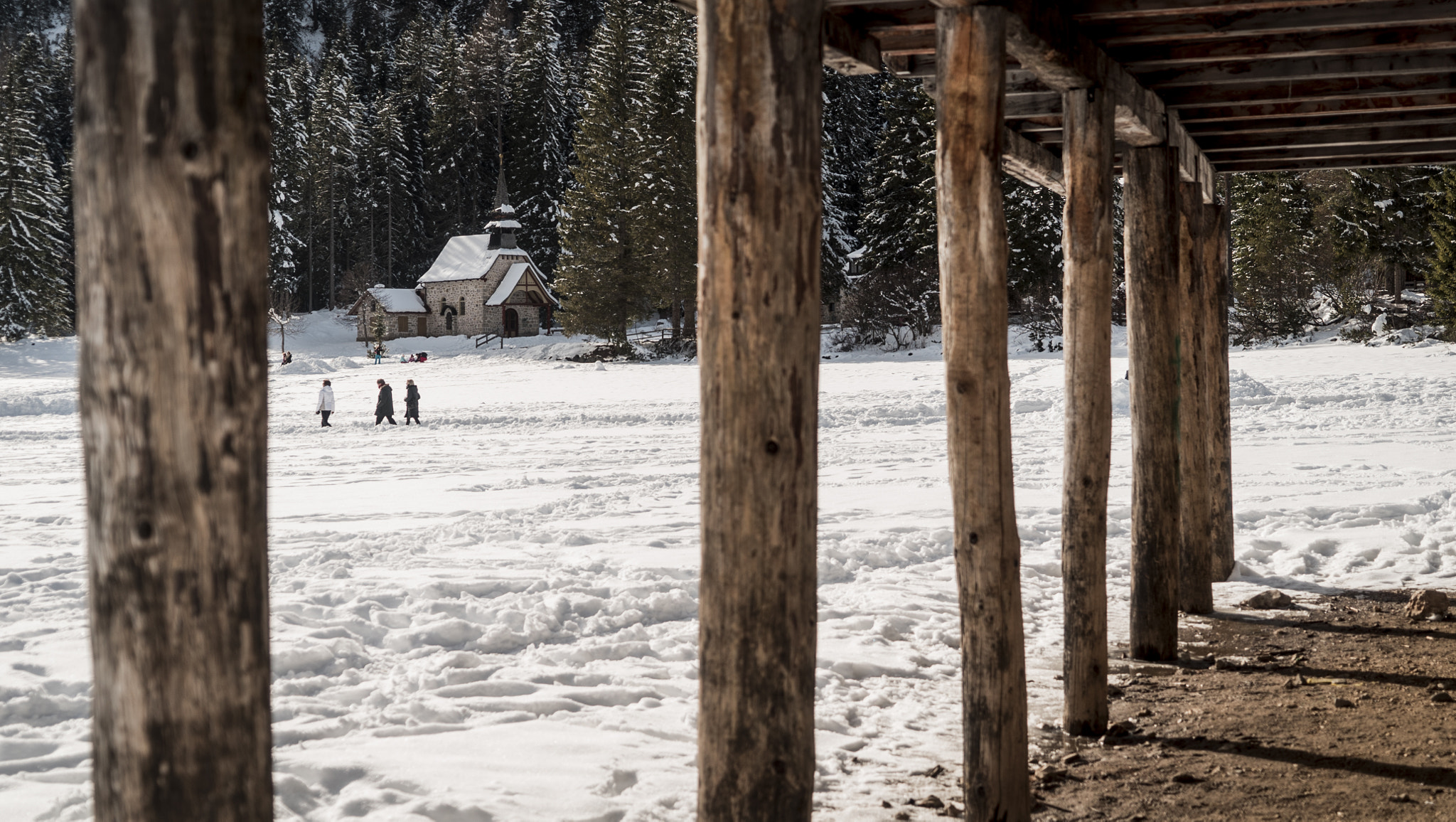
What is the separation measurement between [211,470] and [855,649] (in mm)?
5793

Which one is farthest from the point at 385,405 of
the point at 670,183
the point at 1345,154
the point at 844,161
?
the point at 844,161

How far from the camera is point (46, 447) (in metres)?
22.1

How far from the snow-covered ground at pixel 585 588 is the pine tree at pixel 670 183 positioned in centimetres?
2586

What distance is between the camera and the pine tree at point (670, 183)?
47.9 m

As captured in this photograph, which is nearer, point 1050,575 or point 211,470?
point 211,470

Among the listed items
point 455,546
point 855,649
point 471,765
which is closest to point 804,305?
point 471,765

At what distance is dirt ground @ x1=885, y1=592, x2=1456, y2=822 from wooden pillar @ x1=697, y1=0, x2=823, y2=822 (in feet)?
6.27

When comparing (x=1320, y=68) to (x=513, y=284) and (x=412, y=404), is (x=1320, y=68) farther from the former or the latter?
(x=513, y=284)

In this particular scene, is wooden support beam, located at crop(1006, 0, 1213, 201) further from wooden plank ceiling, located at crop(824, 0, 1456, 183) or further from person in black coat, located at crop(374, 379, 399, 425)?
person in black coat, located at crop(374, 379, 399, 425)

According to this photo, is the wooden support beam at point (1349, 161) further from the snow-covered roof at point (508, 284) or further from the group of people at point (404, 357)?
the snow-covered roof at point (508, 284)

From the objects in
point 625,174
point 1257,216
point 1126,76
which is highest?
point 625,174

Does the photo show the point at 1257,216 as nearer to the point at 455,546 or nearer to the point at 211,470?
the point at 455,546

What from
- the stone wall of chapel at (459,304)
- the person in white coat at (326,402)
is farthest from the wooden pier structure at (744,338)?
the stone wall of chapel at (459,304)

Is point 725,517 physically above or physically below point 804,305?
below
